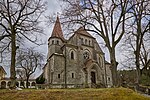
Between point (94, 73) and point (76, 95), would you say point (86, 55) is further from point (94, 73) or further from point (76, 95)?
point (76, 95)

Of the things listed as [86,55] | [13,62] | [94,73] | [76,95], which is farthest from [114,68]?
[86,55]

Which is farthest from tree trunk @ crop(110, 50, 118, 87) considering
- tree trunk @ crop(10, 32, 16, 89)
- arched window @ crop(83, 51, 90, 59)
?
arched window @ crop(83, 51, 90, 59)

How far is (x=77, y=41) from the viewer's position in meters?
42.9

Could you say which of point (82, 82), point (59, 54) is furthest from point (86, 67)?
point (59, 54)

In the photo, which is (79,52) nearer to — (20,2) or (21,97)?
(20,2)

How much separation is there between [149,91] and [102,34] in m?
8.84

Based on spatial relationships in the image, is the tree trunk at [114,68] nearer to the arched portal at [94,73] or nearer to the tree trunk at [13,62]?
the tree trunk at [13,62]

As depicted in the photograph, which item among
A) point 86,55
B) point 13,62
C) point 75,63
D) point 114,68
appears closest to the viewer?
point 114,68

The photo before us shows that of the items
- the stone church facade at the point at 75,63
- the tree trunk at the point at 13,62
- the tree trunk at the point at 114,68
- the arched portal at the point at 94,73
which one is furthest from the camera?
the arched portal at the point at 94,73

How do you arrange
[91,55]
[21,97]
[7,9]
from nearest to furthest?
1. [21,97]
2. [7,9]
3. [91,55]

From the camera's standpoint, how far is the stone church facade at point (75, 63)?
37.3 metres

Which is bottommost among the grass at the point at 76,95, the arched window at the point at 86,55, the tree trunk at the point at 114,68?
the grass at the point at 76,95

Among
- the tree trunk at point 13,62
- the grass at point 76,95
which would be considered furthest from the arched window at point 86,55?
the grass at point 76,95

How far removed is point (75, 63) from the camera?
132ft
